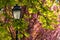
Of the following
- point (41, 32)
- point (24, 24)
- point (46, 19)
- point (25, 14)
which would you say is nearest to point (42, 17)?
point (46, 19)

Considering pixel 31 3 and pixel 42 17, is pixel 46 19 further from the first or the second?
pixel 31 3

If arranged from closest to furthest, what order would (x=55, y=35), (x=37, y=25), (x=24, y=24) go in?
(x=24, y=24), (x=37, y=25), (x=55, y=35)

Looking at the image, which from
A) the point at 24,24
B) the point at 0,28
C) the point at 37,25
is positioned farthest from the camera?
the point at 37,25

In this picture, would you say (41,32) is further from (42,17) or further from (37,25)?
(42,17)

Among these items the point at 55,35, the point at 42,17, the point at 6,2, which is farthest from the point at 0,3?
the point at 55,35

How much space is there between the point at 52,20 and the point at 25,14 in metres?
1.98

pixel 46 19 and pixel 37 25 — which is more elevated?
pixel 46 19

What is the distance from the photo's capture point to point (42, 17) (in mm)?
8570

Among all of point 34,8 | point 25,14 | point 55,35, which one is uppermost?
point 34,8

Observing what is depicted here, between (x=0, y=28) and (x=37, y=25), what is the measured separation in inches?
136

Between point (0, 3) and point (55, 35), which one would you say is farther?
point (55, 35)

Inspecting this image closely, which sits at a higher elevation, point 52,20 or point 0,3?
point 0,3

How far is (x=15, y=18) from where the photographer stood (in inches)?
360

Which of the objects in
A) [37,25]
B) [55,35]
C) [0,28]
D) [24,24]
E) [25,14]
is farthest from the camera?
[55,35]
